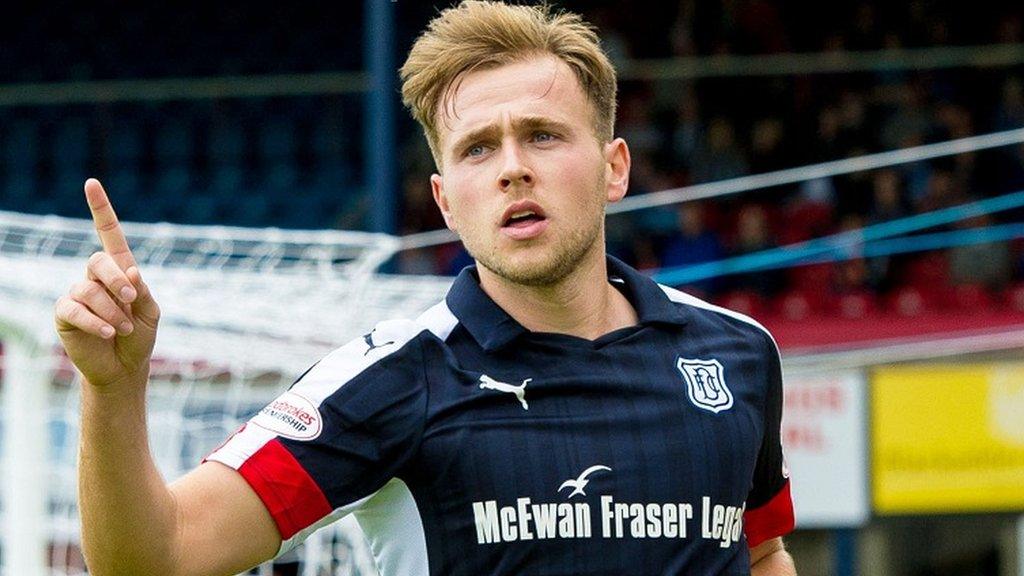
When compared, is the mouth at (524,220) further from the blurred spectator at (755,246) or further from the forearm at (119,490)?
the blurred spectator at (755,246)

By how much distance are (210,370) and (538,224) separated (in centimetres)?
328

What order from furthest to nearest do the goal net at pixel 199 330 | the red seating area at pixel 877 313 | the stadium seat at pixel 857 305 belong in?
the stadium seat at pixel 857 305 → the red seating area at pixel 877 313 → the goal net at pixel 199 330

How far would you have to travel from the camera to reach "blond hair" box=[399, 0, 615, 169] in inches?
92.0

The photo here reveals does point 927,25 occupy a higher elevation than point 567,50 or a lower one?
higher

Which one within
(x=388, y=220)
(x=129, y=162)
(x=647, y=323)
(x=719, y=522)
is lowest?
(x=719, y=522)

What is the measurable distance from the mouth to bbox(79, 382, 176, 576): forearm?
21.6 inches

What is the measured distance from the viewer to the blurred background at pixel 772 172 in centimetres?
760

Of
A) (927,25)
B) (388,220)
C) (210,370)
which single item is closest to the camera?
(210,370)

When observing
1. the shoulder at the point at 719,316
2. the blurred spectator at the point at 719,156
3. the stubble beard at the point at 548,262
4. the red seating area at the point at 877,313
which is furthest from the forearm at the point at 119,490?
the blurred spectator at the point at 719,156

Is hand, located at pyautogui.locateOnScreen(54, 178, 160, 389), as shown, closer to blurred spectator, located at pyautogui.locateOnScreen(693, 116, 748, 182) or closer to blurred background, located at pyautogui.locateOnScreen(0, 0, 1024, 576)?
blurred background, located at pyautogui.locateOnScreen(0, 0, 1024, 576)

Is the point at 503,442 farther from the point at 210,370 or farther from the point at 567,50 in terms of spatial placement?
the point at 210,370

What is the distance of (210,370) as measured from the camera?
538 centimetres

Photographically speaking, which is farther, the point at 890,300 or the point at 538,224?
the point at 890,300

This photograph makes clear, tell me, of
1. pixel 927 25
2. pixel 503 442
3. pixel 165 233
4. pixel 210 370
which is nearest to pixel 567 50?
pixel 503 442
